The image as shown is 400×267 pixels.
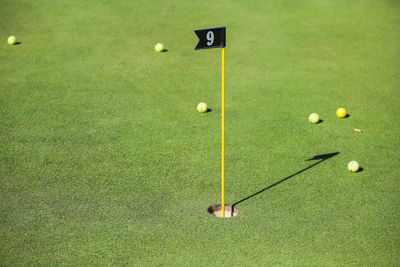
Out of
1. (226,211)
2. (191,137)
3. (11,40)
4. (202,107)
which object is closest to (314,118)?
(202,107)

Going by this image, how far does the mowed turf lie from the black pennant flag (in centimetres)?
251

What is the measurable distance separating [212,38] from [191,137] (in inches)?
127

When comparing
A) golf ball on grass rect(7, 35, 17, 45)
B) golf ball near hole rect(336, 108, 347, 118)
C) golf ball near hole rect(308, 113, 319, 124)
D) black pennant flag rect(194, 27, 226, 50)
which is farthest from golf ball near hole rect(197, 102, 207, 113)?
golf ball on grass rect(7, 35, 17, 45)

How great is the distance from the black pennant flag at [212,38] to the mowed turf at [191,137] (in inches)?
98.8

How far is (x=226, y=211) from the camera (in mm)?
7113

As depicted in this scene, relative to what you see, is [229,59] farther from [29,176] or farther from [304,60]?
[29,176]

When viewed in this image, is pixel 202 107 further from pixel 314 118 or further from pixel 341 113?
pixel 341 113

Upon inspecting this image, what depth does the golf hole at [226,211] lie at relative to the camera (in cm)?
702

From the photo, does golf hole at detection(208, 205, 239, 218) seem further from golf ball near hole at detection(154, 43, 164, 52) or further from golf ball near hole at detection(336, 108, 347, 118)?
golf ball near hole at detection(154, 43, 164, 52)

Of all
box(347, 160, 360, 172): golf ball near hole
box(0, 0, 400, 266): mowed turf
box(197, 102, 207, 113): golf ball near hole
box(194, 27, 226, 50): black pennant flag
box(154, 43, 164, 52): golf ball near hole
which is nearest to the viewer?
box(194, 27, 226, 50): black pennant flag

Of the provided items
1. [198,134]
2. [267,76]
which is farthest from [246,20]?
[198,134]

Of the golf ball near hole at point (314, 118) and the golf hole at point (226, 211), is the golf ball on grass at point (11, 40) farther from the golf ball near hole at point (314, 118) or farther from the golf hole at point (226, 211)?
the golf hole at point (226, 211)

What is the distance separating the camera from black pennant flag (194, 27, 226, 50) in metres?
Answer: 6.11

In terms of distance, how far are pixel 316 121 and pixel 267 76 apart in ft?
8.10
